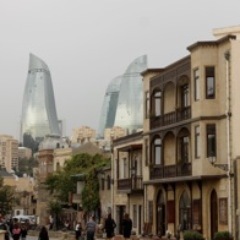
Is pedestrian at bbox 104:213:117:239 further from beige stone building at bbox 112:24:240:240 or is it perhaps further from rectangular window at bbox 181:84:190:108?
rectangular window at bbox 181:84:190:108

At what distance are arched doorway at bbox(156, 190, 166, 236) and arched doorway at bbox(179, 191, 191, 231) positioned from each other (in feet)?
9.27

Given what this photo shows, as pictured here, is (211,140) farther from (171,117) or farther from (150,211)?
(150,211)

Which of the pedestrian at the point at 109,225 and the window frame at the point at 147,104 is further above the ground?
the window frame at the point at 147,104

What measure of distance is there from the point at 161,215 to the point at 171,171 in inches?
165

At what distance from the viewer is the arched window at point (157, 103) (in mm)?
50312

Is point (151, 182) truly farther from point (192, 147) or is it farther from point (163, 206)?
point (192, 147)

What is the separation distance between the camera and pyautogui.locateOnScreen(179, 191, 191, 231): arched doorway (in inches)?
1802

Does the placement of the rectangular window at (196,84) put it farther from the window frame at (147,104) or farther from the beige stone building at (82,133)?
the beige stone building at (82,133)

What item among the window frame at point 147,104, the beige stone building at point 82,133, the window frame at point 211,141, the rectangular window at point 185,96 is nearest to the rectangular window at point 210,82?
the window frame at point 211,141

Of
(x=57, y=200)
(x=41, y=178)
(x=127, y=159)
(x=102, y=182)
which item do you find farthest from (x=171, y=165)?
(x=41, y=178)

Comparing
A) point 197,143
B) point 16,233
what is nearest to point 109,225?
point 16,233

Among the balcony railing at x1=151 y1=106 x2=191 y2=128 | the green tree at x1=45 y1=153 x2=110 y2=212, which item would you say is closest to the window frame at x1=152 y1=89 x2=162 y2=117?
the balcony railing at x1=151 y1=106 x2=191 y2=128

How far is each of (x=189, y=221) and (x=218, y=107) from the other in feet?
24.4

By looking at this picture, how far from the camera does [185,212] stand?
153 feet
